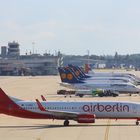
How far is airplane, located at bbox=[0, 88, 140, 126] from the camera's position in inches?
2453

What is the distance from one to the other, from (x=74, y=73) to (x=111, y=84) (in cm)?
997

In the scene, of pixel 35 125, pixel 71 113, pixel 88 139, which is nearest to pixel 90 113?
pixel 71 113

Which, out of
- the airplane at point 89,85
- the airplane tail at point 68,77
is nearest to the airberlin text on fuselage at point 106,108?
the airplane at point 89,85

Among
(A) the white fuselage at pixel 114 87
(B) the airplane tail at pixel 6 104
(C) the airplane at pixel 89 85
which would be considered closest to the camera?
(B) the airplane tail at pixel 6 104

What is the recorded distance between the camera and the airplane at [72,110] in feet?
204

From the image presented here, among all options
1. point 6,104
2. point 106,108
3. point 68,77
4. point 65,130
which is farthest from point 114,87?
point 65,130

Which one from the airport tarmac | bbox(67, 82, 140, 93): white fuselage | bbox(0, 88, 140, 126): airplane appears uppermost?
bbox(0, 88, 140, 126): airplane

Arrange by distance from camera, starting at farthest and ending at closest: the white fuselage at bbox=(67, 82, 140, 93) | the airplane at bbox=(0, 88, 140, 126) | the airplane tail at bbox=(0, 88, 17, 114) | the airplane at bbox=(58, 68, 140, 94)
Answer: the airplane at bbox=(58, 68, 140, 94) < the white fuselage at bbox=(67, 82, 140, 93) < the airplane tail at bbox=(0, 88, 17, 114) < the airplane at bbox=(0, 88, 140, 126)

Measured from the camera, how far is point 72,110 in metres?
62.9

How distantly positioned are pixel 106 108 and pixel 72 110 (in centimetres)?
398

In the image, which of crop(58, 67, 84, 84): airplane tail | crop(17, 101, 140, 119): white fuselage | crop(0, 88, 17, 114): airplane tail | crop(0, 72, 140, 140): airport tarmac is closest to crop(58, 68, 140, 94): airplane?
crop(58, 67, 84, 84): airplane tail

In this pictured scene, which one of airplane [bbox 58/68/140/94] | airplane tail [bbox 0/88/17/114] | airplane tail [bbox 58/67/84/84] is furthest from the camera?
airplane tail [bbox 58/67/84/84]

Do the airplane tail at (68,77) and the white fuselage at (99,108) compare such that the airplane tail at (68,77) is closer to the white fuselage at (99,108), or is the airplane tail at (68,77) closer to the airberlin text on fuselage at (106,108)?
the white fuselage at (99,108)

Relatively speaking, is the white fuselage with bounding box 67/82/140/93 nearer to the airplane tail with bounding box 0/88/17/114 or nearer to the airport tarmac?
the airport tarmac
